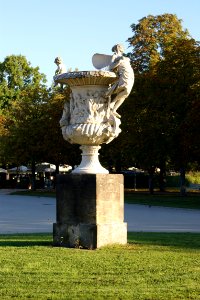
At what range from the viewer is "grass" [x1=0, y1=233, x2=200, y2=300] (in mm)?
7305

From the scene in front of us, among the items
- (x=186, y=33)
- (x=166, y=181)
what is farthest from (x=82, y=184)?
(x=166, y=181)

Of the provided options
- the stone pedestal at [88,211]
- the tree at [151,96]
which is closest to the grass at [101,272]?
the stone pedestal at [88,211]

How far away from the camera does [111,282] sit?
7.94 m

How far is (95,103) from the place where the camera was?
480 inches

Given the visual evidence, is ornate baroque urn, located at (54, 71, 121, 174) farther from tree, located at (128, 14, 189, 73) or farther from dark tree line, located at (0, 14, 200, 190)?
tree, located at (128, 14, 189, 73)

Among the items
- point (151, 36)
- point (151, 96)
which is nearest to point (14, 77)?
point (151, 36)

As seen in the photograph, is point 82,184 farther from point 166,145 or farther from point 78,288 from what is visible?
point 166,145

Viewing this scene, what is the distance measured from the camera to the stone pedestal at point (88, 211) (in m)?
11.4

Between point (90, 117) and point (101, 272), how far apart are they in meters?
4.16

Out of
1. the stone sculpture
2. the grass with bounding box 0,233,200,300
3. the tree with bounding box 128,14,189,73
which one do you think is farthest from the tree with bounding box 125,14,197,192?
the grass with bounding box 0,233,200,300

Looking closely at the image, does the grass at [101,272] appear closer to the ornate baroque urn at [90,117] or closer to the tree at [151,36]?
the ornate baroque urn at [90,117]

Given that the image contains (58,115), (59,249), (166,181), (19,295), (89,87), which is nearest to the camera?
(19,295)

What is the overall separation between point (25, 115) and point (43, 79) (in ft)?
89.9

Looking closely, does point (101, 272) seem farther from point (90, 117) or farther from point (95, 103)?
point (95, 103)
